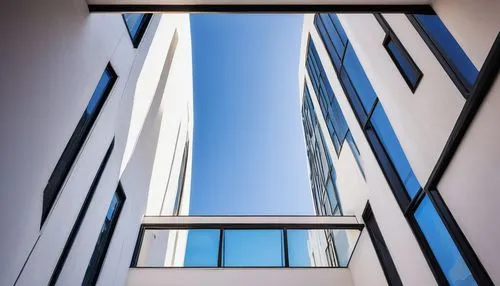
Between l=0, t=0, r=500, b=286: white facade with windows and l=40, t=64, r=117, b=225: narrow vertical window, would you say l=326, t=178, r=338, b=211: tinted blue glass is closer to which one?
l=0, t=0, r=500, b=286: white facade with windows

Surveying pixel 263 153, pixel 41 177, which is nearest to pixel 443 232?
pixel 41 177

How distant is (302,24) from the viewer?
11.7 meters

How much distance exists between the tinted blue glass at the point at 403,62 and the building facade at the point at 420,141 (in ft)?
0.05

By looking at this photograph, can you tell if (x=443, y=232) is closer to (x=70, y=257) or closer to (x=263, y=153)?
(x=70, y=257)

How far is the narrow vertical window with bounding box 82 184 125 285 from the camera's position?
4.55 m

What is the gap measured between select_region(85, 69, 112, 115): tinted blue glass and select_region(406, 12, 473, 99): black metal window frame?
4110 mm

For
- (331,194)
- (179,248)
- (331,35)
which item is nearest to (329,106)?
(331,35)

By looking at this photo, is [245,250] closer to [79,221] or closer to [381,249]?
[381,249]

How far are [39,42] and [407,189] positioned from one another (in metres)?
4.59

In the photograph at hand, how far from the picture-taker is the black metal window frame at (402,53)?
3979mm

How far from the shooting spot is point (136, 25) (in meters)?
5.54

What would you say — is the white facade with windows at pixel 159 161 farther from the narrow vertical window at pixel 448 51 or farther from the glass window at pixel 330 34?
the glass window at pixel 330 34

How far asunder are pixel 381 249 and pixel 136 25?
562 centimetres

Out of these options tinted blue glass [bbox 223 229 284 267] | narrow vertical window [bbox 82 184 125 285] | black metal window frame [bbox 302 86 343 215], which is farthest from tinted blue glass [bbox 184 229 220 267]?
black metal window frame [bbox 302 86 343 215]
